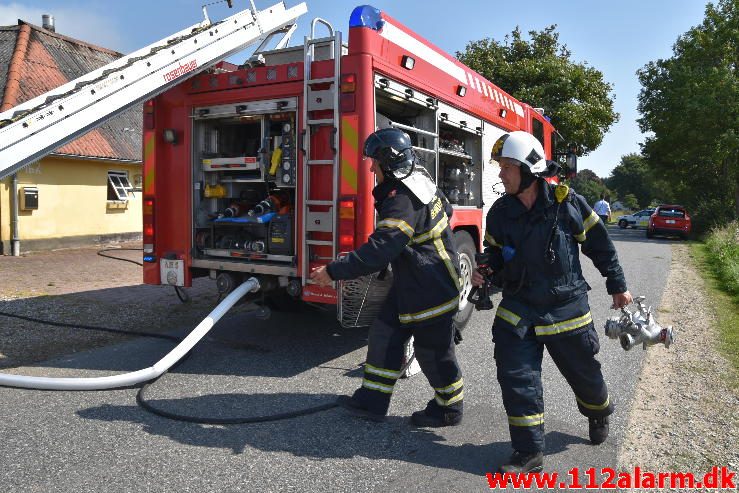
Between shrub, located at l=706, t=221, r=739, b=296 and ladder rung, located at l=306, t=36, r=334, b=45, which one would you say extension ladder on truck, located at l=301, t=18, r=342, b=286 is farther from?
shrub, located at l=706, t=221, r=739, b=296

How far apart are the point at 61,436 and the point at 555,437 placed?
9.47 feet

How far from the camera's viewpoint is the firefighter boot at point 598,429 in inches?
130

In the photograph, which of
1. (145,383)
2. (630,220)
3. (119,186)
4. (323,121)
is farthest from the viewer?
(630,220)

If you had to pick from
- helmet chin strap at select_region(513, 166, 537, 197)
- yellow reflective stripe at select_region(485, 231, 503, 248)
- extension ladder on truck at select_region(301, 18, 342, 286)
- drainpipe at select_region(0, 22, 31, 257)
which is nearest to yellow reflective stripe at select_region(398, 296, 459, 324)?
yellow reflective stripe at select_region(485, 231, 503, 248)

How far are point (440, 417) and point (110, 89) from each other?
3.32 meters

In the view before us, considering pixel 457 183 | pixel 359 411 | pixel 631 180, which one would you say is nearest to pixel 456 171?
pixel 457 183

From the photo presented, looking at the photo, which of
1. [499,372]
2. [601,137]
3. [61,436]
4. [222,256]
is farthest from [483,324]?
[601,137]

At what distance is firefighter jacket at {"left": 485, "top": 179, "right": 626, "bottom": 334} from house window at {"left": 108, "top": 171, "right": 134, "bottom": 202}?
1317cm

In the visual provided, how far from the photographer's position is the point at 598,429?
3.31 metres

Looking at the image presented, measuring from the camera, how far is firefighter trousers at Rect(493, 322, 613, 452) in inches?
117

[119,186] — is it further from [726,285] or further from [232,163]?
[726,285]

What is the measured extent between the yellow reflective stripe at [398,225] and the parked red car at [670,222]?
2394 centimetres

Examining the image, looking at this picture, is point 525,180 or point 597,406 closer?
point 525,180

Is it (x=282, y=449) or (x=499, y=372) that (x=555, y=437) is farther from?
(x=282, y=449)
